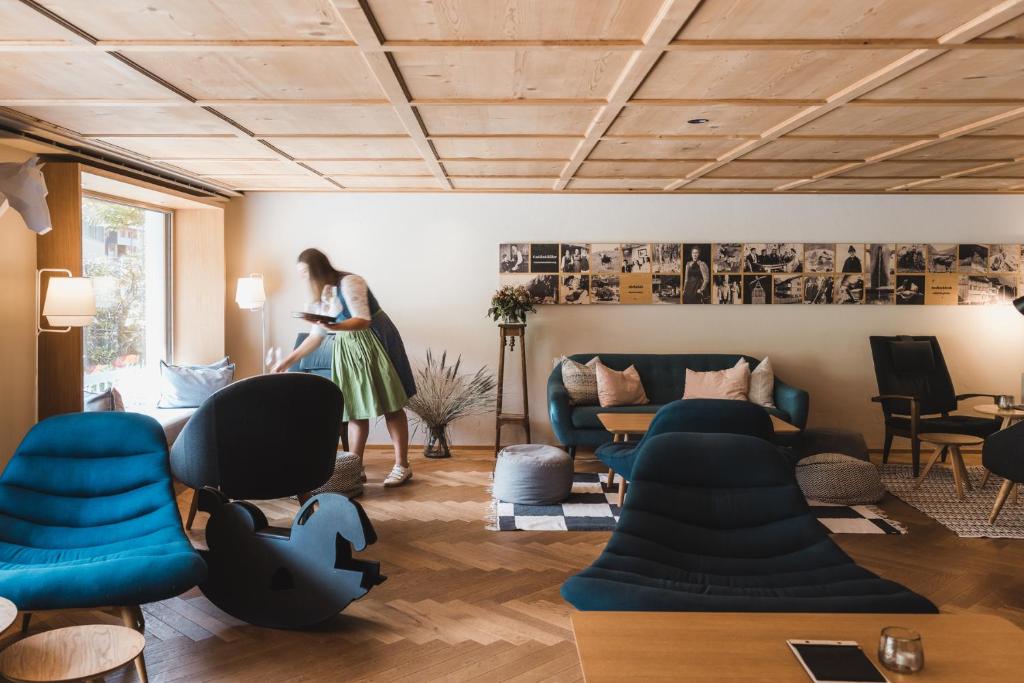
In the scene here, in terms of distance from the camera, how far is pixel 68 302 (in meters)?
4.35

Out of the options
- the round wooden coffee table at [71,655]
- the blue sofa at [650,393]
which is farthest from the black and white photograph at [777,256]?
the round wooden coffee table at [71,655]

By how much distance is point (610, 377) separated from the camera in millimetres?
6543

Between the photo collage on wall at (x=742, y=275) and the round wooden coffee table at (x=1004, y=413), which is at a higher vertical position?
the photo collage on wall at (x=742, y=275)

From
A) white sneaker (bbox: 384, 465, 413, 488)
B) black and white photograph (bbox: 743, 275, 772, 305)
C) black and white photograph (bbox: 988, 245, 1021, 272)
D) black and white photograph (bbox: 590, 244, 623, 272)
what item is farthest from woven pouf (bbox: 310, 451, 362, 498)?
black and white photograph (bbox: 988, 245, 1021, 272)

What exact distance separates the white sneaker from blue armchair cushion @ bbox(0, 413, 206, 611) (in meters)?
2.34

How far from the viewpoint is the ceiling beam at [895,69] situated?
2.56 metres

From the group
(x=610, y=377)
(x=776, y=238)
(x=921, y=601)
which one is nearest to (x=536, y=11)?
(x=921, y=601)

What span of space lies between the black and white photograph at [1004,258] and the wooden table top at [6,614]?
7.70 meters

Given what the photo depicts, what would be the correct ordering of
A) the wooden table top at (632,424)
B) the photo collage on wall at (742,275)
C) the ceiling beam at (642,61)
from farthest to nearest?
the photo collage on wall at (742,275) → the wooden table top at (632,424) → the ceiling beam at (642,61)

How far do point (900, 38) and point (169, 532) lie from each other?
339cm

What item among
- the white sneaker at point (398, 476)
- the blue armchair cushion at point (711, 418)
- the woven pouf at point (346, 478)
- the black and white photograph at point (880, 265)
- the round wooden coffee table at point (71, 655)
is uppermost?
the black and white photograph at point (880, 265)

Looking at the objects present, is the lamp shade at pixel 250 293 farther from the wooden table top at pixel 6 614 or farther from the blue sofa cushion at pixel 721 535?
the blue sofa cushion at pixel 721 535

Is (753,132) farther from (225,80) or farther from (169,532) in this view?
(169,532)

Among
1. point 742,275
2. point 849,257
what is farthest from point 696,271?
point 849,257
